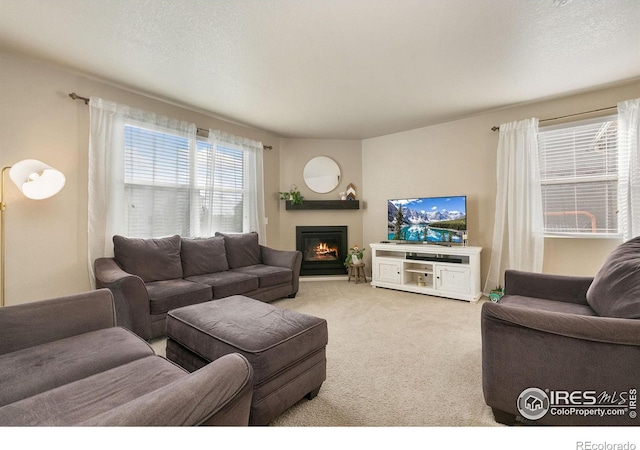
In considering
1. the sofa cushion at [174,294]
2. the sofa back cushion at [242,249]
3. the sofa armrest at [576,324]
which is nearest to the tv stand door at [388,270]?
the sofa back cushion at [242,249]

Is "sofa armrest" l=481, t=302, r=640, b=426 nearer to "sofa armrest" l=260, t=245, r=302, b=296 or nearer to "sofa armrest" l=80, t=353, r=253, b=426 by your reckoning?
"sofa armrest" l=80, t=353, r=253, b=426

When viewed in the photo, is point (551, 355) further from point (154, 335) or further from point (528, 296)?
point (154, 335)

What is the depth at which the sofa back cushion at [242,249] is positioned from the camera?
381 cm

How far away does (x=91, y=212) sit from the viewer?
9.36 feet

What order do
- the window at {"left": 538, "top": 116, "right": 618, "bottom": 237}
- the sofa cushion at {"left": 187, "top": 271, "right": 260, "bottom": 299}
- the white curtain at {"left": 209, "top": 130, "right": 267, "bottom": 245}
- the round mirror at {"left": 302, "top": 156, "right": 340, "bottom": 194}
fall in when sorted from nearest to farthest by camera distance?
the sofa cushion at {"left": 187, "top": 271, "right": 260, "bottom": 299} → the window at {"left": 538, "top": 116, "right": 618, "bottom": 237} → the white curtain at {"left": 209, "top": 130, "right": 267, "bottom": 245} → the round mirror at {"left": 302, "top": 156, "right": 340, "bottom": 194}

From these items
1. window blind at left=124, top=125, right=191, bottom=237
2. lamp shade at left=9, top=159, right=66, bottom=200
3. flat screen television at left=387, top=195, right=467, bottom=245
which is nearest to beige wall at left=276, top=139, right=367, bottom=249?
flat screen television at left=387, top=195, right=467, bottom=245

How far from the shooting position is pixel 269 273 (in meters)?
3.51

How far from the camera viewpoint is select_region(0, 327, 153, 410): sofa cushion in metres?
1.10

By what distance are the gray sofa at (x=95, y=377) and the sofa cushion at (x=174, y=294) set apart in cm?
79

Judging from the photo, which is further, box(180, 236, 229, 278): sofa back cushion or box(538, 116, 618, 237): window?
box(180, 236, 229, 278): sofa back cushion

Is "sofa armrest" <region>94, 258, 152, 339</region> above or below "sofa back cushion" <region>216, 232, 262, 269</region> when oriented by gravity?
below

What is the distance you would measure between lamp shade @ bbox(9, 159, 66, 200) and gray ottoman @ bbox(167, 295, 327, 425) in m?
1.58

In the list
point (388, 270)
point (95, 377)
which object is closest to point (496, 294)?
point (388, 270)

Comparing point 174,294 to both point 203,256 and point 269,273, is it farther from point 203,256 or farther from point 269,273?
point 269,273
